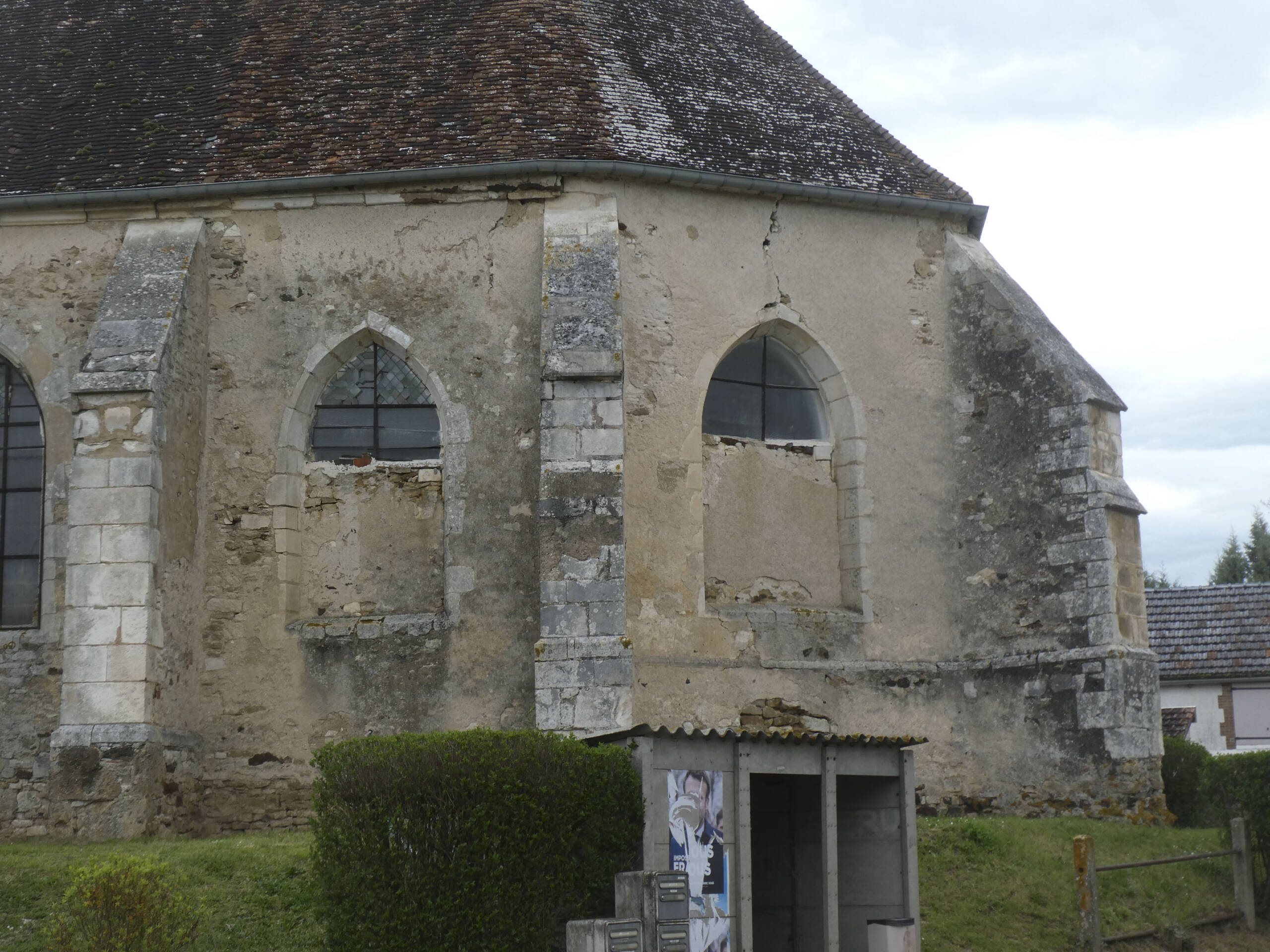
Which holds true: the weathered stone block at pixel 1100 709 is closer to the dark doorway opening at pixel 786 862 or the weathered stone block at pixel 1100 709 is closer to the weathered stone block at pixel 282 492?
the dark doorway opening at pixel 786 862

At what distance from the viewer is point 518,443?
1205 centimetres

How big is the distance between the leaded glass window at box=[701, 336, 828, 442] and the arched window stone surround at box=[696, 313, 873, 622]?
0.31ft

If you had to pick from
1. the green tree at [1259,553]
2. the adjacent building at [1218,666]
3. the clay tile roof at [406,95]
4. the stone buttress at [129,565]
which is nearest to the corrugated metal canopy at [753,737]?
the stone buttress at [129,565]

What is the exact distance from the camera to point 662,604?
11.9m

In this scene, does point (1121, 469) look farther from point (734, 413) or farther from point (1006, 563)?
point (734, 413)

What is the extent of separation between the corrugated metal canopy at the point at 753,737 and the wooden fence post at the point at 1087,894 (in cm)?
165

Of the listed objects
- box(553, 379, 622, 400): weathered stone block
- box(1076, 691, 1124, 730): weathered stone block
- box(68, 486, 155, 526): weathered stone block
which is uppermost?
box(553, 379, 622, 400): weathered stone block

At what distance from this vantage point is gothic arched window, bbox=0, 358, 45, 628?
12320 mm

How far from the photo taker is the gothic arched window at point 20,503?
40.4 feet

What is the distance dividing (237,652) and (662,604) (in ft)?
11.5

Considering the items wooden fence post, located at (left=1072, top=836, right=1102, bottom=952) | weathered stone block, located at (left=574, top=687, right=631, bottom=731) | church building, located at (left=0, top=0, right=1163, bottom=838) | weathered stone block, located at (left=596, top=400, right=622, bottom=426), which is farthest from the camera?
church building, located at (left=0, top=0, right=1163, bottom=838)

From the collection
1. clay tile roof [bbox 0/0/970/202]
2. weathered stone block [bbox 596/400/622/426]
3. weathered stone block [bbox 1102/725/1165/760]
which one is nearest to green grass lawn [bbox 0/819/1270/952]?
weathered stone block [bbox 1102/725/1165/760]

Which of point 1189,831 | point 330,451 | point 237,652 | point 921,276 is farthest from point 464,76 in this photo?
point 1189,831

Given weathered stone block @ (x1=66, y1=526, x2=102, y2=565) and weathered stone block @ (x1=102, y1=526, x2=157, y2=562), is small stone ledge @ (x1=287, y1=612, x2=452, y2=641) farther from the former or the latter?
weathered stone block @ (x1=66, y1=526, x2=102, y2=565)
